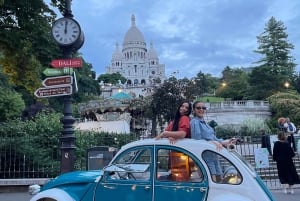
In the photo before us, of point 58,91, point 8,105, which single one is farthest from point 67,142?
point 8,105

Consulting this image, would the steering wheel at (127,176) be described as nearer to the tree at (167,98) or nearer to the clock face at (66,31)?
the clock face at (66,31)

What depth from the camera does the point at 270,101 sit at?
56.0m

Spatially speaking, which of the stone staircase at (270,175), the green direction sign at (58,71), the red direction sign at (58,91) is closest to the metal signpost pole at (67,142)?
the red direction sign at (58,91)

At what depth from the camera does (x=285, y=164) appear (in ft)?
38.4

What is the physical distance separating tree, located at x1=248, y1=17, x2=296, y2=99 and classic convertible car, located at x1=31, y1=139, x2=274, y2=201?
→ 62.0 meters

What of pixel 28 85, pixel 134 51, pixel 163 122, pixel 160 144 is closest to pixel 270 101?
pixel 163 122

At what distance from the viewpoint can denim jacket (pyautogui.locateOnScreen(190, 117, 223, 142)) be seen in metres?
5.97

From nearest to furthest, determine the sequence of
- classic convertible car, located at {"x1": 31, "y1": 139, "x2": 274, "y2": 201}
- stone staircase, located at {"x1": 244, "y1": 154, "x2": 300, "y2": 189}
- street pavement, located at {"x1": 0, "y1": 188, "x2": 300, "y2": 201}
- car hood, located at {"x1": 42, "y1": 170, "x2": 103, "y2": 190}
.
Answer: classic convertible car, located at {"x1": 31, "y1": 139, "x2": 274, "y2": 201} → car hood, located at {"x1": 42, "y1": 170, "x2": 103, "y2": 190} → street pavement, located at {"x1": 0, "y1": 188, "x2": 300, "y2": 201} → stone staircase, located at {"x1": 244, "y1": 154, "x2": 300, "y2": 189}


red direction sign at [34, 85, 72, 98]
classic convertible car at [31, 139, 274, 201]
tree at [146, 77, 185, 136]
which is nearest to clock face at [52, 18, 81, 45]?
red direction sign at [34, 85, 72, 98]

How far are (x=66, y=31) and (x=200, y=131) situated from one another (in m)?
5.11

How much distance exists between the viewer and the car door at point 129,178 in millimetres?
5469

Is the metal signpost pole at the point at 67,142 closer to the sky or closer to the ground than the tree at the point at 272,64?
closer to the ground

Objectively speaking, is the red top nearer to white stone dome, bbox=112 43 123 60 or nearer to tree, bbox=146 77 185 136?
tree, bbox=146 77 185 136

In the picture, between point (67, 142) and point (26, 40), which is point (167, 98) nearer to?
point (26, 40)
